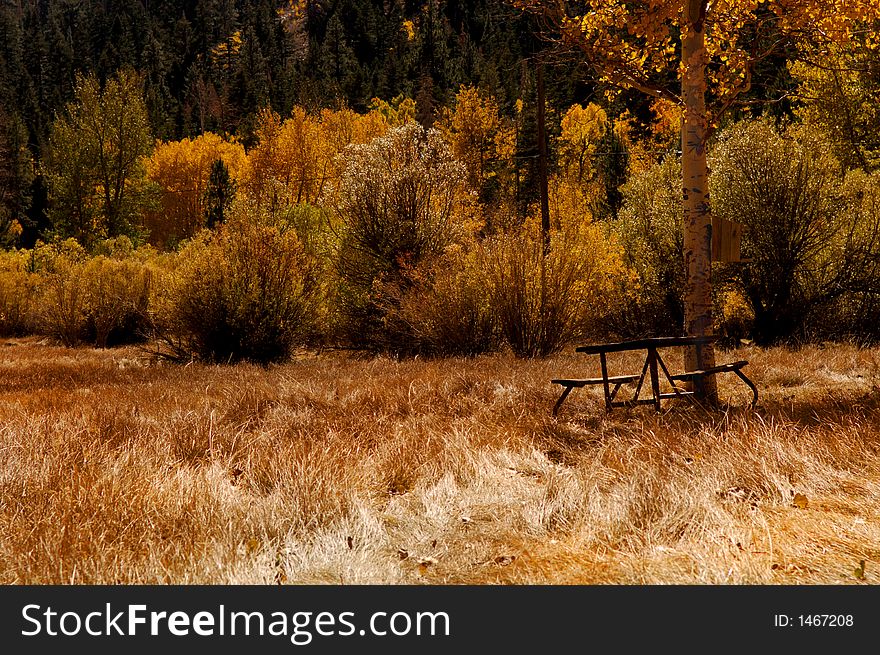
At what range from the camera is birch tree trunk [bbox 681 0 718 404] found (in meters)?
6.68

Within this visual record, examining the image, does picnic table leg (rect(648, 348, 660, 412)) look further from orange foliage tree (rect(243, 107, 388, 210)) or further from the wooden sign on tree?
orange foliage tree (rect(243, 107, 388, 210))

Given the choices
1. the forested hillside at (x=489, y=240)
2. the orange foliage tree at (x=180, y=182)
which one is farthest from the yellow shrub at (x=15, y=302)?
the orange foliage tree at (x=180, y=182)

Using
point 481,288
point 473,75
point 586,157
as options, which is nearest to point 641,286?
point 481,288

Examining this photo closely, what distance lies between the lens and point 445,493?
4297 mm

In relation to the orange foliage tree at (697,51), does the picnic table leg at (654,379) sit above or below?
below

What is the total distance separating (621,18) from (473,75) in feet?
221

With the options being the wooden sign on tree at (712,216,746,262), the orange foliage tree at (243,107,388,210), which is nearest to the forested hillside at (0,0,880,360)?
the wooden sign on tree at (712,216,746,262)

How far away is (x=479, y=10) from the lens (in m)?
108

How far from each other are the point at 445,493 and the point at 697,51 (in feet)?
17.0

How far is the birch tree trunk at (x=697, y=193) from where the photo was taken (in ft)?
21.9

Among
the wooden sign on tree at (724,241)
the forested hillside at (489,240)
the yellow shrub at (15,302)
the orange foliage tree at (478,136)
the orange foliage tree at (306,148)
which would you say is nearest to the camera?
the wooden sign on tree at (724,241)

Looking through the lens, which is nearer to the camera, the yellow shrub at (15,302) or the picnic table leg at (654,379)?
the picnic table leg at (654,379)

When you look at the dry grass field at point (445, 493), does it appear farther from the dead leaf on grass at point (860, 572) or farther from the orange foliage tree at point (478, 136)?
the orange foliage tree at point (478, 136)

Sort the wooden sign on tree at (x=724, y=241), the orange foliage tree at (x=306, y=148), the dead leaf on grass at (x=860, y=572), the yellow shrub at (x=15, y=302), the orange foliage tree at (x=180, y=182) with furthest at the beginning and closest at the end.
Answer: the orange foliage tree at (x=180, y=182), the orange foliage tree at (x=306, y=148), the yellow shrub at (x=15, y=302), the wooden sign on tree at (x=724, y=241), the dead leaf on grass at (x=860, y=572)
